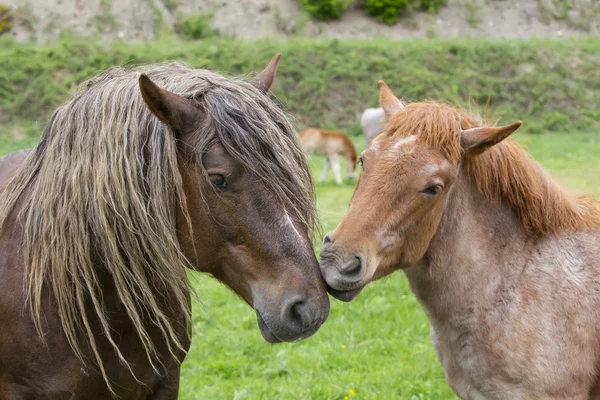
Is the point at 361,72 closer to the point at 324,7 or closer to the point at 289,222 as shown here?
the point at 324,7

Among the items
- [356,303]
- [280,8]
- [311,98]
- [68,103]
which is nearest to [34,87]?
[311,98]

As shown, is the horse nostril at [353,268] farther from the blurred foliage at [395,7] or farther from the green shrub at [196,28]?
the blurred foliage at [395,7]

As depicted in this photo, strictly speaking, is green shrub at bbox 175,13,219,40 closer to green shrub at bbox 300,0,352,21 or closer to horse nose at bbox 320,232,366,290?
green shrub at bbox 300,0,352,21

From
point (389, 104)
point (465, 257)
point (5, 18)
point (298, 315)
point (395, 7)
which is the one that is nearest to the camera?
point (298, 315)

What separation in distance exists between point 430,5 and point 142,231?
31.6 m

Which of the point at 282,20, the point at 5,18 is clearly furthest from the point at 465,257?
the point at 5,18

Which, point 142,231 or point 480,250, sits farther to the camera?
point 480,250

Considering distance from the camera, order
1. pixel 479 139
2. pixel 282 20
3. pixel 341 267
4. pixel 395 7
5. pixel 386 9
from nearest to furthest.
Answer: pixel 341 267
pixel 479 139
pixel 282 20
pixel 386 9
pixel 395 7

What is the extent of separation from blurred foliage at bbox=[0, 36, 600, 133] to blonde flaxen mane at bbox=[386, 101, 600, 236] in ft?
65.5

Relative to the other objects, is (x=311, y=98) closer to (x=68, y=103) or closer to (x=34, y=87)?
(x=34, y=87)

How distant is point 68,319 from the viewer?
246 centimetres

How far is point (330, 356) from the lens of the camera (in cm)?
522

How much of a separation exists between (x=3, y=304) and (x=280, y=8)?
2955cm

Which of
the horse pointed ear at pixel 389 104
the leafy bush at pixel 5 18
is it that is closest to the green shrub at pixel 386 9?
the leafy bush at pixel 5 18
